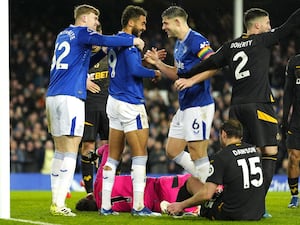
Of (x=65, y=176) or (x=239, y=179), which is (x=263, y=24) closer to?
(x=239, y=179)

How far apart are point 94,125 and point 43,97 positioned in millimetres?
12186

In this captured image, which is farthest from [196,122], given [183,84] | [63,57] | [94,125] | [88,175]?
[94,125]

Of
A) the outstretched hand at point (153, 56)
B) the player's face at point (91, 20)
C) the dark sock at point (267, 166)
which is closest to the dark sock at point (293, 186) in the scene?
the dark sock at point (267, 166)

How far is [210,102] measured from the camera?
895 centimetres

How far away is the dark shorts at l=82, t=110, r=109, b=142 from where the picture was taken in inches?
439

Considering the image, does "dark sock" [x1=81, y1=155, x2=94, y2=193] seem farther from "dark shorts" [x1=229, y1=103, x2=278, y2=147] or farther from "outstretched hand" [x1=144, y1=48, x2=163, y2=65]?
"dark shorts" [x1=229, y1=103, x2=278, y2=147]

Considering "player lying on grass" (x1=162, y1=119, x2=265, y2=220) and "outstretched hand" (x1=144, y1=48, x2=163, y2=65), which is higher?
"outstretched hand" (x1=144, y1=48, x2=163, y2=65)

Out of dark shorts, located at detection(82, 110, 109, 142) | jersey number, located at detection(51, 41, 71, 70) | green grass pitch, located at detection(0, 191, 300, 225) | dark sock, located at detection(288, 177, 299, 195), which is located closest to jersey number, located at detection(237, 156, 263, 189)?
green grass pitch, located at detection(0, 191, 300, 225)

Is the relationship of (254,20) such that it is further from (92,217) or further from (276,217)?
(92,217)

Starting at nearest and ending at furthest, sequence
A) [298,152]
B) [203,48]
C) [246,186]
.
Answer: [246,186] < [203,48] < [298,152]

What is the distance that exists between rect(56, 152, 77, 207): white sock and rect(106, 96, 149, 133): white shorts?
60 centimetres

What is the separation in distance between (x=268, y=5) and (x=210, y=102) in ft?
49.4

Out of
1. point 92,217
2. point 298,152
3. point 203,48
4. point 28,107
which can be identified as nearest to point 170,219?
point 92,217

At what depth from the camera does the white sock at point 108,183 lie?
8961 mm
